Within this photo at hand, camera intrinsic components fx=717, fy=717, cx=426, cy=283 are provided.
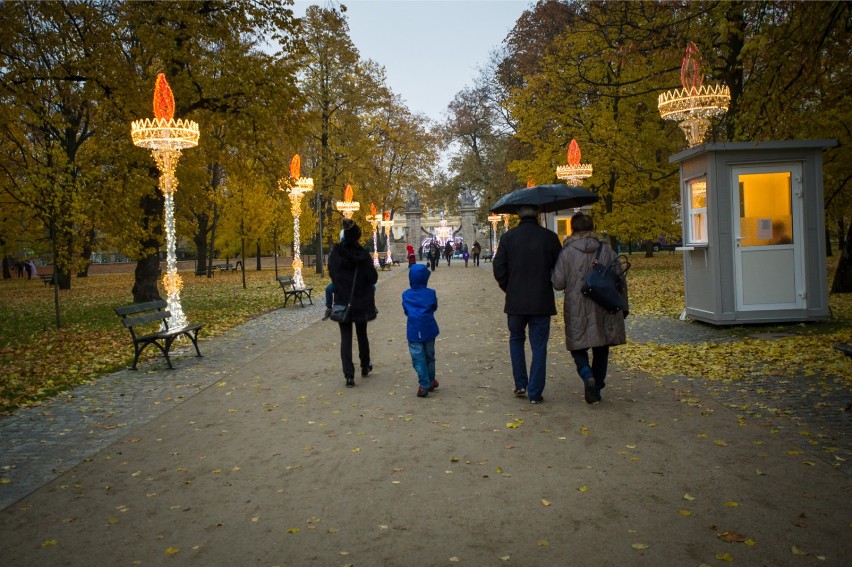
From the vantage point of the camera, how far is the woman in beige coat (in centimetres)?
711

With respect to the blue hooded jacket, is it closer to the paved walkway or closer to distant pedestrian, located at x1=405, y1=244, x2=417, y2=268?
the paved walkway

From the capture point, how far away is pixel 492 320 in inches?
630

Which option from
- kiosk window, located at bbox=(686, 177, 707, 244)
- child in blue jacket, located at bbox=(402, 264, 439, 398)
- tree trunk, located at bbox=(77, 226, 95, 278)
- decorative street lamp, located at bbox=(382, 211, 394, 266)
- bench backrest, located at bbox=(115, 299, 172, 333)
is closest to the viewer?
child in blue jacket, located at bbox=(402, 264, 439, 398)

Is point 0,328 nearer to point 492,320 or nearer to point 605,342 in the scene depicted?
point 492,320

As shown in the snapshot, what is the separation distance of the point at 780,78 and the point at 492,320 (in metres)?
9.01

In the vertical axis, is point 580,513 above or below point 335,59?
below

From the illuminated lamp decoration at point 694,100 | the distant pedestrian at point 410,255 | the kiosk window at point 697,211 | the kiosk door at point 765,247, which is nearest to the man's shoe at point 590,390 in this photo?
the distant pedestrian at point 410,255

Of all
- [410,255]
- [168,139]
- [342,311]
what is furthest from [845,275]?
[168,139]

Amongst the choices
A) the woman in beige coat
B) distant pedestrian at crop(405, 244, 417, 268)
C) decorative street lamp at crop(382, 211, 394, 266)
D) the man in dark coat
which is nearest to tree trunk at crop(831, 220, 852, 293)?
distant pedestrian at crop(405, 244, 417, 268)

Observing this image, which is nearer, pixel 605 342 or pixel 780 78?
pixel 605 342

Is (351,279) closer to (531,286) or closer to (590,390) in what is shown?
(531,286)

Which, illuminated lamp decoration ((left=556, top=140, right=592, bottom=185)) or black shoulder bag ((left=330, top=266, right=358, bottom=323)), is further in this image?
illuminated lamp decoration ((left=556, top=140, right=592, bottom=185))

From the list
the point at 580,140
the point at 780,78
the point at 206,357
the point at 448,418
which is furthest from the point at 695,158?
the point at 580,140

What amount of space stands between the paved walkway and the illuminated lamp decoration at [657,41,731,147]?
9099mm
